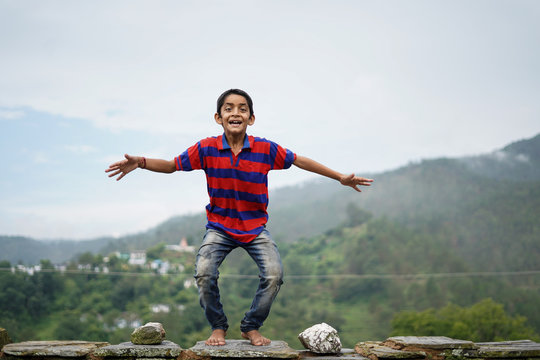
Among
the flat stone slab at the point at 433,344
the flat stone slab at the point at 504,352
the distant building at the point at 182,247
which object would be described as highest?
the flat stone slab at the point at 433,344

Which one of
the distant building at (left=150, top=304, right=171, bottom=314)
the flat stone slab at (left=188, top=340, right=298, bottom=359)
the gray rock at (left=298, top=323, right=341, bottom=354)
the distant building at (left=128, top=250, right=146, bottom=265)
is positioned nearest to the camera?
the flat stone slab at (left=188, top=340, right=298, bottom=359)

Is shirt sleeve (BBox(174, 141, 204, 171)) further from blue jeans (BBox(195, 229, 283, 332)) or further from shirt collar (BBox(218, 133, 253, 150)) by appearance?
blue jeans (BBox(195, 229, 283, 332))

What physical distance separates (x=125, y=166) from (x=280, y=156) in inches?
53.3

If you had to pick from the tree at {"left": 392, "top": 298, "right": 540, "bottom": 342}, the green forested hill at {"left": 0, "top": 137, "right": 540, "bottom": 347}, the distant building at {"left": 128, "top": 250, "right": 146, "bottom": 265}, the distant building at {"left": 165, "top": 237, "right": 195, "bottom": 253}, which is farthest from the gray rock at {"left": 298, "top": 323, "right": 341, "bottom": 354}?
the distant building at {"left": 165, "top": 237, "right": 195, "bottom": 253}

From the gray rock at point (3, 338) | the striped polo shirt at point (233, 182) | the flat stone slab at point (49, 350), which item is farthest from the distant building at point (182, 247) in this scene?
the striped polo shirt at point (233, 182)

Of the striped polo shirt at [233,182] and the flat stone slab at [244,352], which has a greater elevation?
the striped polo shirt at [233,182]

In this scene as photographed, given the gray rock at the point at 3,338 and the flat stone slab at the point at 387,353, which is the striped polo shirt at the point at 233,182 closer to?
the flat stone slab at the point at 387,353

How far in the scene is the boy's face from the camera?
13.5 ft

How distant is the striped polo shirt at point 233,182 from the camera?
4.03 metres

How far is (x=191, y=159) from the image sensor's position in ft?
13.6

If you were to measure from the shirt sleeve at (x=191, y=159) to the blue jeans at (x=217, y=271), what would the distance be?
1.91 ft

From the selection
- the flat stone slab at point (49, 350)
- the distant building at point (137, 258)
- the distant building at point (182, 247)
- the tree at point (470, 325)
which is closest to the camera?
the flat stone slab at point (49, 350)

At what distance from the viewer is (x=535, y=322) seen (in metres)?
47.5

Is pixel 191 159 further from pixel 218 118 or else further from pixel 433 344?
pixel 433 344
